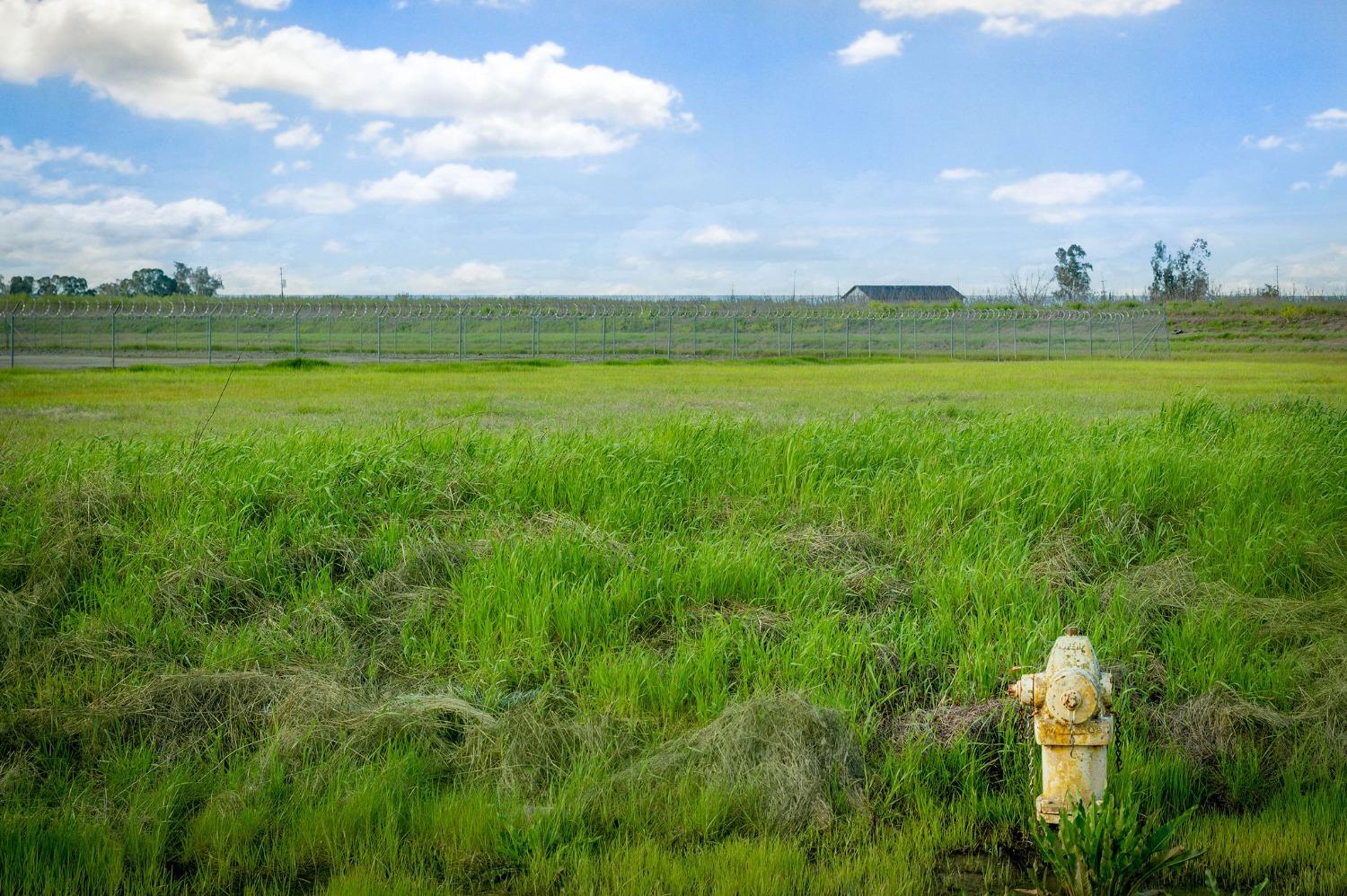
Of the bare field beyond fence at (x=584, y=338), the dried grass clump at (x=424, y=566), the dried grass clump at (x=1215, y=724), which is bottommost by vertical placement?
the dried grass clump at (x=1215, y=724)

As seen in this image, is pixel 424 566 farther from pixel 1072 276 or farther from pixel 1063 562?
pixel 1072 276

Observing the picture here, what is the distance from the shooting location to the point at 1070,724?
10.1 feet

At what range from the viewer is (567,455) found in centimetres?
759

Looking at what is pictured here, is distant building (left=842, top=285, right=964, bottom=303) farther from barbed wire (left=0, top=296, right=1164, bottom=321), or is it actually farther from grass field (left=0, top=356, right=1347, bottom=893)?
grass field (left=0, top=356, right=1347, bottom=893)

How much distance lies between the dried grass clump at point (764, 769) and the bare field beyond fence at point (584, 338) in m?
33.6

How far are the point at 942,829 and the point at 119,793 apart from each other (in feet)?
10.6

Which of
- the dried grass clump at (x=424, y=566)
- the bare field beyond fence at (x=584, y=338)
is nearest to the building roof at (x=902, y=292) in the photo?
the bare field beyond fence at (x=584, y=338)

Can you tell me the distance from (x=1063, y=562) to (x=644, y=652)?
2.85 metres

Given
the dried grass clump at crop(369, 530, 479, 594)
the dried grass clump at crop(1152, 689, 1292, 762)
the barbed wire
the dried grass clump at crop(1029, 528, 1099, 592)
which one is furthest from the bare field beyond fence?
the dried grass clump at crop(1152, 689, 1292, 762)

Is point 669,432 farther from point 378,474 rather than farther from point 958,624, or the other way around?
point 958,624

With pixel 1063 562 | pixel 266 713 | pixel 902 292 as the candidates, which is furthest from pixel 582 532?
pixel 902 292

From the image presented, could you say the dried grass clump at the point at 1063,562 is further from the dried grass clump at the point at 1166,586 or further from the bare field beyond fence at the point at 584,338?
the bare field beyond fence at the point at 584,338

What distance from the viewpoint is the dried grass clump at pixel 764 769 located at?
12.4 feet

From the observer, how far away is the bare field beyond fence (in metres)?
41.1
